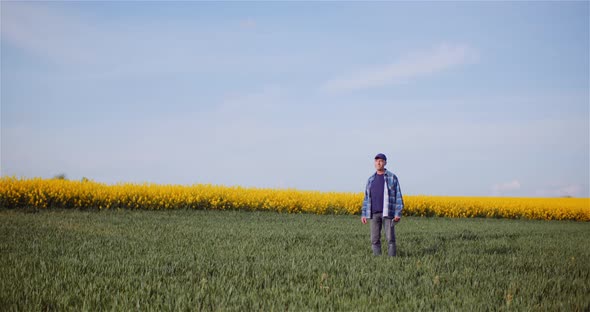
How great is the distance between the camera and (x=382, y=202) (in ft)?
31.3

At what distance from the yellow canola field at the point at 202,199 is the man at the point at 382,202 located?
1426 cm

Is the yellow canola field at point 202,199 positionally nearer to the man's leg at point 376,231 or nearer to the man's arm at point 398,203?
the man's leg at point 376,231

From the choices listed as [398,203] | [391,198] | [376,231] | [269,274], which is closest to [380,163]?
[391,198]

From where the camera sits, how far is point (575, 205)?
35.4 metres

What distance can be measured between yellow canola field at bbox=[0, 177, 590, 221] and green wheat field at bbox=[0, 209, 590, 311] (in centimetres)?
837

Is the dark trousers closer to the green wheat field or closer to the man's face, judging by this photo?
the green wheat field

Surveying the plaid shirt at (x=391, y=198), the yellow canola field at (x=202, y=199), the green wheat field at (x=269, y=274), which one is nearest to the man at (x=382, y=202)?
the plaid shirt at (x=391, y=198)

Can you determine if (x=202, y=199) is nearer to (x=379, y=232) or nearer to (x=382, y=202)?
(x=379, y=232)

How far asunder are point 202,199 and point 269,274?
54.1 feet

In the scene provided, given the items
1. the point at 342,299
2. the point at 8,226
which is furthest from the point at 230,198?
the point at 342,299

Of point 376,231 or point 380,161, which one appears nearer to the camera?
point 380,161

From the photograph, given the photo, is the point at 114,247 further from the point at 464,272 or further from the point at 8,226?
the point at 464,272

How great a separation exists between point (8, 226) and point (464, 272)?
39.5ft

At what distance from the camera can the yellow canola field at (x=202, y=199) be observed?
66.1 feet
